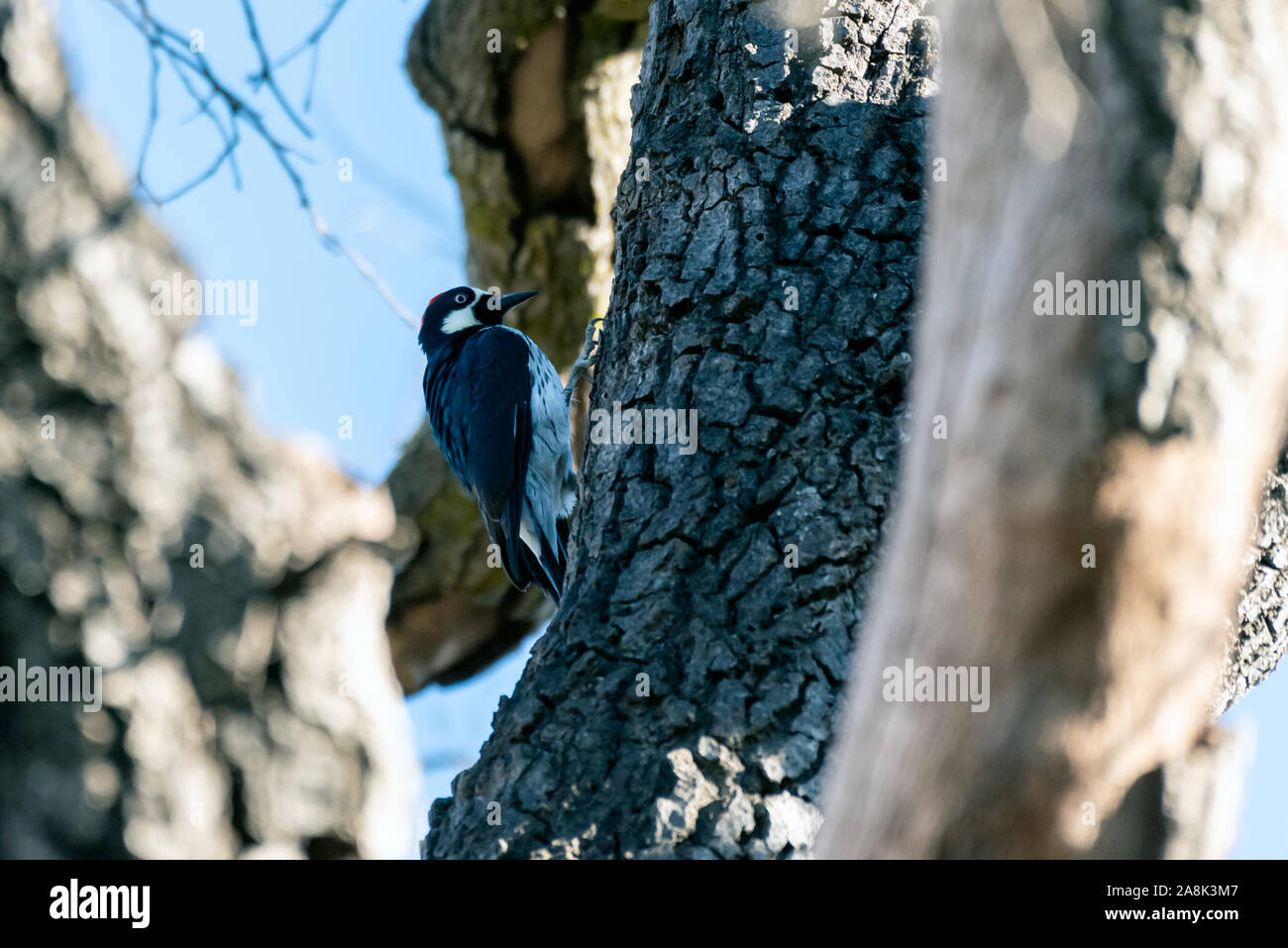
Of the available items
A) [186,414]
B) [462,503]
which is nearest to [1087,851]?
[186,414]

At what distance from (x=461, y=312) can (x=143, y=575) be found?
4056 millimetres

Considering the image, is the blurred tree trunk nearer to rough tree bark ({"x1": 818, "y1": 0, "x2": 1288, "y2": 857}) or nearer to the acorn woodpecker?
rough tree bark ({"x1": 818, "y1": 0, "x2": 1288, "y2": 857})

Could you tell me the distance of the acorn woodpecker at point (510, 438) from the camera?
4211 mm

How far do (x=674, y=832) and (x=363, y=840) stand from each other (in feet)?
1.43

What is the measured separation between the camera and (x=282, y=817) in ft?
4.58

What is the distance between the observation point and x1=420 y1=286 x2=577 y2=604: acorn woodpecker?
4211mm

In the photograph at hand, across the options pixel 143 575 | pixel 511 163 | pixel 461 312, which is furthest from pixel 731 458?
pixel 461 312

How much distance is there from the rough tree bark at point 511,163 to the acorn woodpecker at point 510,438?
254 mm

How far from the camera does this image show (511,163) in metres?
4.60

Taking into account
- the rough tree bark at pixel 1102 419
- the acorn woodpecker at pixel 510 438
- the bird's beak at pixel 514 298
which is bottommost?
the rough tree bark at pixel 1102 419

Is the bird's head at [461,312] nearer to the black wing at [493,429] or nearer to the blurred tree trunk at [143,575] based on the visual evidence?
the black wing at [493,429]

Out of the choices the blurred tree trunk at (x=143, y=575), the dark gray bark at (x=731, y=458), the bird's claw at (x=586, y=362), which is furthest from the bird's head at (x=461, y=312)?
the blurred tree trunk at (x=143, y=575)

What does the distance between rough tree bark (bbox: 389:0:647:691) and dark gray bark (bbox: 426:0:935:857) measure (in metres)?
1.80

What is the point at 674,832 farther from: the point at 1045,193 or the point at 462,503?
the point at 462,503
